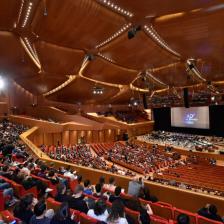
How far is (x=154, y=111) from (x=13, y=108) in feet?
60.3

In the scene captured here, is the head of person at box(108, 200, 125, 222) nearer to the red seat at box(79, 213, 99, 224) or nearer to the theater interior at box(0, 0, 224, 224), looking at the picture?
the theater interior at box(0, 0, 224, 224)

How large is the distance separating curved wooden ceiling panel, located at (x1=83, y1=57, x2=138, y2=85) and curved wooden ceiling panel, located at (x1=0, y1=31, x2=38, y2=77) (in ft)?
14.7

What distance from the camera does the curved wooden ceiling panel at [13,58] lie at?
46.7 feet

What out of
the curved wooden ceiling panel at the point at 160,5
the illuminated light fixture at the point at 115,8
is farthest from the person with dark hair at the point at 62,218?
the illuminated light fixture at the point at 115,8

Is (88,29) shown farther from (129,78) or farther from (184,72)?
(129,78)

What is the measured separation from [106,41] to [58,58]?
4.43m

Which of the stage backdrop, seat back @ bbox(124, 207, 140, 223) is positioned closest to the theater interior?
seat back @ bbox(124, 207, 140, 223)

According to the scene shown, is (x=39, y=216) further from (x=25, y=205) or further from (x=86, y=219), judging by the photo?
(x=86, y=219)

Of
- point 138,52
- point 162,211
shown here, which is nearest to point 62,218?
point 162,211

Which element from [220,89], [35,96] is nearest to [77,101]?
[35,96]

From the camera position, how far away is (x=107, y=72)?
2228 centimetres

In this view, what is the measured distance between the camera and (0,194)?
4.25 m

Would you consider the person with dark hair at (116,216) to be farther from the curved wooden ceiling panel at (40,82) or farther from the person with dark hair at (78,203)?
the curved wooden ceiling panel at (40,82)

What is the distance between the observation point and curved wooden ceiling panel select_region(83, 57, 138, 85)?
65.6 ft
